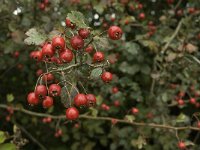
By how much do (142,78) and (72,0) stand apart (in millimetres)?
1332

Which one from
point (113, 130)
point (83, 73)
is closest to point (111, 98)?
point (113, 130)

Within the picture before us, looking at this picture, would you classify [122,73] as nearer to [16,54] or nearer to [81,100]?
[16,54]

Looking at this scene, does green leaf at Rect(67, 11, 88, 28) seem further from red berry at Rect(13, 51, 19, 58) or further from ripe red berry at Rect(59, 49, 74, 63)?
red berry at Rect(13, 51, 19, 58)

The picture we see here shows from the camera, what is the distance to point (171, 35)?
431cm

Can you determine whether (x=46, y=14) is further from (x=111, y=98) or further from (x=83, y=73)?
(x=83, y=73)

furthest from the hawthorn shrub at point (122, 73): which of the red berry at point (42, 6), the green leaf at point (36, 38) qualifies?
the green leaf at point (36, 38)

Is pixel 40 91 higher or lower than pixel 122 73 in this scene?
higher

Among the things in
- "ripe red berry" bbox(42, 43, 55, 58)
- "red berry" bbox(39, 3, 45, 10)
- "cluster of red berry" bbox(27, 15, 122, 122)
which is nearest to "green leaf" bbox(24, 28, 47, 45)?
"cluster of red berry" bbox(27, 15, 122, 122)

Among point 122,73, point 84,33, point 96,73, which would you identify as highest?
point 84,33

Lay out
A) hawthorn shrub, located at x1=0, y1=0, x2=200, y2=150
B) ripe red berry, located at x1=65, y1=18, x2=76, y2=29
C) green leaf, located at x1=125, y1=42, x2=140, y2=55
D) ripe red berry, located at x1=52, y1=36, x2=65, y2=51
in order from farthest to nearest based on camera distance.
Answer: green leaf, located at x1=125, y1=42, x2=140, y2=55
hawthorn shrub, located at x1=0, y1=0, x2=200, y2=150
ripe red berry, located at x1=65, y1=18, x2=76, y2=29
ripe red berry, located at x1=52, y1=36, x2=65, y2=51

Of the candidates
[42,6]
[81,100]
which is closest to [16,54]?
[42,6]

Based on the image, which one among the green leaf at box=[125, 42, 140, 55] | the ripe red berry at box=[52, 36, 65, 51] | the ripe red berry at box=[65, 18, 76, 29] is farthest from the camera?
the green leaf at box=[125, 42, 140, 55]

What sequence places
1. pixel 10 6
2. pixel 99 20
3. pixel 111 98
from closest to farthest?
1. pixel 10 6
2. pixel 111 98
3. pixel 99 20

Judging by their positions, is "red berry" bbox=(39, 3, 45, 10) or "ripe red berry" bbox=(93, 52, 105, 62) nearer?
"ripe red berry" bbox=(93, 52, 105, 62)
